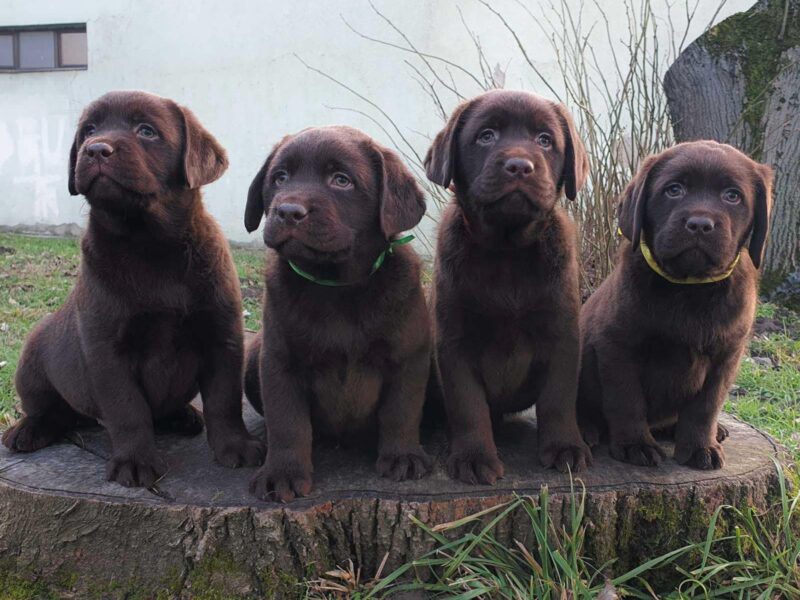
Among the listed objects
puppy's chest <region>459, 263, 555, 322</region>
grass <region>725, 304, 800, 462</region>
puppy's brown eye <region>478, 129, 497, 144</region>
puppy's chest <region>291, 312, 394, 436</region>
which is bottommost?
grass <region>725, 304, 800, 462</region>

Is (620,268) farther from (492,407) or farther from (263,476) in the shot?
(263,476)

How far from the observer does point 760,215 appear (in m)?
3.05

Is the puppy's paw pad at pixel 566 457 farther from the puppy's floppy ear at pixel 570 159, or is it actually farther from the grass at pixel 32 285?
the grass at pixel 32 285

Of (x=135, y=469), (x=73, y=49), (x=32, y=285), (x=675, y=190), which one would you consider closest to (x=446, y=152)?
(x=675, y=190)

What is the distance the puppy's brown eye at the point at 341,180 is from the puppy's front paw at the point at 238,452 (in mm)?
1075

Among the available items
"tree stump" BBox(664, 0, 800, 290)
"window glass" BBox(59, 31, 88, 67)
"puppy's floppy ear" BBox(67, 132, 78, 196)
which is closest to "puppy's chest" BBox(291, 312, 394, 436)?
"puppy's floppy ear" BBox(67, 132, 78, 196)

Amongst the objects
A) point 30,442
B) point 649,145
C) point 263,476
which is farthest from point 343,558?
point 649,145

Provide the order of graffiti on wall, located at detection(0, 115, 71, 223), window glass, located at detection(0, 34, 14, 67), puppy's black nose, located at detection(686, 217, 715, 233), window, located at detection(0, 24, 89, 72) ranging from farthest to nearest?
1. window glass, located at detection(0, 34, 14, 67)
2. window, located at detection(0, 24, 89, 72)
3. graffiti on wall, located at detection(0, 115, 71, 223)
4. puppy's black nose, located at detection(686, 217, 715, 233)

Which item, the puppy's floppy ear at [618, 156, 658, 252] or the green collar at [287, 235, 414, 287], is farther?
the puppy's floppy ear at [618, 156, 658, 252]

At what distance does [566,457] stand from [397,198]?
1.14 meters

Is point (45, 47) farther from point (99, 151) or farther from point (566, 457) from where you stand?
point (566, 457)

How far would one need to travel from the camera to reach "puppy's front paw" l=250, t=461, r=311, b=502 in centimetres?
267

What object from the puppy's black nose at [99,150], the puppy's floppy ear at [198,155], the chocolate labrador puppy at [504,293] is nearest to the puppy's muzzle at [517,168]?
the chocolate labrador puppy at [504,293]

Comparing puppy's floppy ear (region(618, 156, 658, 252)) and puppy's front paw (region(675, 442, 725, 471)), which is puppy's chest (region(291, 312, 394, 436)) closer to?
puppy's floppy ear (region(618, 156, 658, 252))
